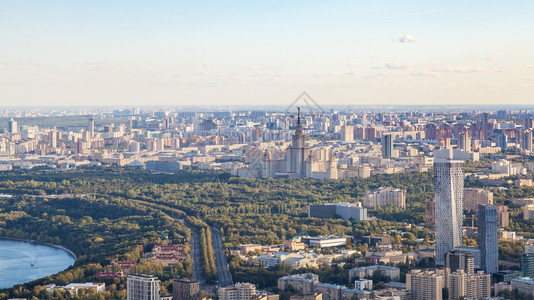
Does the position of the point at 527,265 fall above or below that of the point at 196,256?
above

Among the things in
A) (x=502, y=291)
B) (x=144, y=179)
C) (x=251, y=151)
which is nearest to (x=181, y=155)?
(x=251, y=151)

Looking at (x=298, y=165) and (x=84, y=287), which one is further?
(x=298, y=165)

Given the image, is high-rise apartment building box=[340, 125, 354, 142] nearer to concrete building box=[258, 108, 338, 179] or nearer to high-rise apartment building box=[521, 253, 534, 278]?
concrete building box=[258, 108, 338, 179]

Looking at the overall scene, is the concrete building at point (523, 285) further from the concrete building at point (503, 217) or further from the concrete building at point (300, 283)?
the concrete building at point (503, 217)

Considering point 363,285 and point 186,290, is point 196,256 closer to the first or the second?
point 186,290

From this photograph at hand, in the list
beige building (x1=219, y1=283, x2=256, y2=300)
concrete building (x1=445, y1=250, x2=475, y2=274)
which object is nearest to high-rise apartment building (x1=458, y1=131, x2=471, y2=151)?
concrete building (x1=445, y1=250, x2=475, y2=274)

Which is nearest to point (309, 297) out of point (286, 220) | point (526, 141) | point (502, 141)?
point (286, 220)
